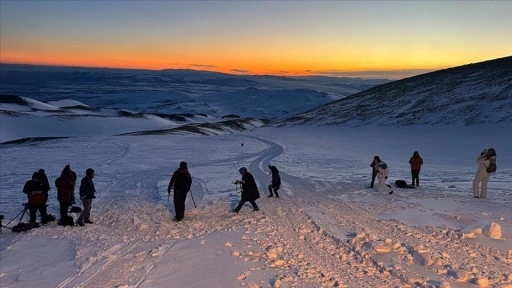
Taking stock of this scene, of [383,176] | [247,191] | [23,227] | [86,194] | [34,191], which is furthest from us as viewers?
[383,176]

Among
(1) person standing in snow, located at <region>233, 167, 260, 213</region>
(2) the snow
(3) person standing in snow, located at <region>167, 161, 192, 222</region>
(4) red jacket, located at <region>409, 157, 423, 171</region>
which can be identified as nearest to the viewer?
(2) the snow

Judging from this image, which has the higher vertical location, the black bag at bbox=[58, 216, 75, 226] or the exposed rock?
the exposed rock

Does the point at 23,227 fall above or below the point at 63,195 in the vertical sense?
below

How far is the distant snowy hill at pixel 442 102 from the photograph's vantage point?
5356 cm

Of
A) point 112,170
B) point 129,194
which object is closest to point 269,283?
point 129,194

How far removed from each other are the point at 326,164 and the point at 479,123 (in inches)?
1128

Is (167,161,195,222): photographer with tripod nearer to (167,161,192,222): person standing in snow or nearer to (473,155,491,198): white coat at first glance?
(167,161,192,222): person standing in snow

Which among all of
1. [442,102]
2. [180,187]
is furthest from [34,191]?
[442,102]

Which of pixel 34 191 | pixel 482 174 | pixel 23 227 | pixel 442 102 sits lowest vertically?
pixel 23 227

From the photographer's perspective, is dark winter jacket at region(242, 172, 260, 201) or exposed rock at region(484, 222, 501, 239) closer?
exposed rock at region(484, 222, 501, 239)

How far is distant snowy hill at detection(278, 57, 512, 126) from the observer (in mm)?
53562

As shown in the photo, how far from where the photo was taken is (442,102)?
2495 inches

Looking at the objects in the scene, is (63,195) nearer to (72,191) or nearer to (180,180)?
(72,191)

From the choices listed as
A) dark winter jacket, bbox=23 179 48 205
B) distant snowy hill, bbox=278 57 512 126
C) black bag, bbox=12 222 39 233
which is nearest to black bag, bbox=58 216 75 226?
black bag, bbox=12 222 39 233
